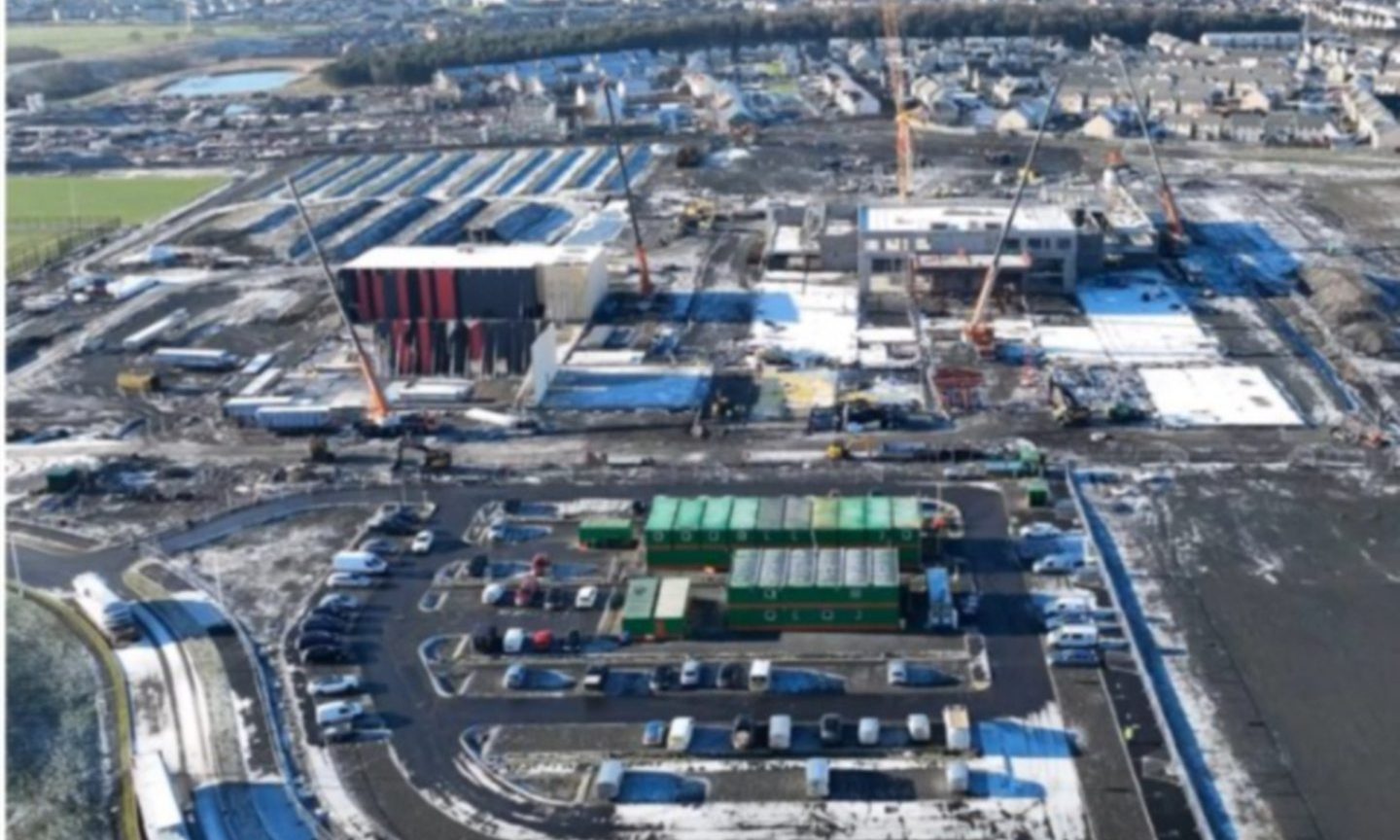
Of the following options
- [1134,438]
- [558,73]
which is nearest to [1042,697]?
[1134,438]

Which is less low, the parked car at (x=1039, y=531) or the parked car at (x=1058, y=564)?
the parked car at (x=1039, y=531)

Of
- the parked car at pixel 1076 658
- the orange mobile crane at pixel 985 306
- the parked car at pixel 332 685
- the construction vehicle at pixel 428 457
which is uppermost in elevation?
the orange mobile crane at pixel 985 306

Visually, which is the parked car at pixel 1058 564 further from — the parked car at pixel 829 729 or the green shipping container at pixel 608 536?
the green shipping container at pixel 608 536

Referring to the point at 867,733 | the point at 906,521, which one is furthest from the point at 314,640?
the point at 906,521

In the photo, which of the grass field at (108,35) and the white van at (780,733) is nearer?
the white van at (780,733)

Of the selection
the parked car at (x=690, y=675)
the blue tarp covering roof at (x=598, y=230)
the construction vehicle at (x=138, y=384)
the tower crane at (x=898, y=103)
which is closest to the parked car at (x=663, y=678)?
the parked car at (x=690, y=675)

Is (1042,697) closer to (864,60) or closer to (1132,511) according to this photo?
(1132,511)

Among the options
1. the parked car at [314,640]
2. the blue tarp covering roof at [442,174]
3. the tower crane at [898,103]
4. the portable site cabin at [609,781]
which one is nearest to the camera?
the portable site cabin at [609,781]
